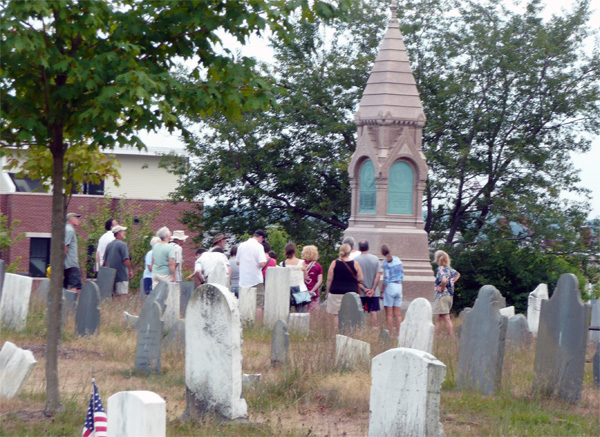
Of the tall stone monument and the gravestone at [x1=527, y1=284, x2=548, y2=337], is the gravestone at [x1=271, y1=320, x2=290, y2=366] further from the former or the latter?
the tall stone monument

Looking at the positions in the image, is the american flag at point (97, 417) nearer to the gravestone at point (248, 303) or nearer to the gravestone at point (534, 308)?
the gravestone at point (248, 303)

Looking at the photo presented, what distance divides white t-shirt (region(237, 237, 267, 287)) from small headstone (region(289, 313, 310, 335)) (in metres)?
2.01

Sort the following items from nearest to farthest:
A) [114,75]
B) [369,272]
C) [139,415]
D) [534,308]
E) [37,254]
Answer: [139,415]
[114,75]
[369,272]
[534,308]
[37,254]

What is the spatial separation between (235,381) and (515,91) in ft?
64.0

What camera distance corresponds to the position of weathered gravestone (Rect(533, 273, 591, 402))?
8648 millimetres

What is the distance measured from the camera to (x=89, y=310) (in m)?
11.8

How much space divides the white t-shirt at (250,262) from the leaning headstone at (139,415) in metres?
9.87

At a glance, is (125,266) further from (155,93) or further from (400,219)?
(155,93)

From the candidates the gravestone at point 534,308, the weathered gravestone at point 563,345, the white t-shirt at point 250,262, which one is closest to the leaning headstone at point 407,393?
the weathered gravestone at point 563,345

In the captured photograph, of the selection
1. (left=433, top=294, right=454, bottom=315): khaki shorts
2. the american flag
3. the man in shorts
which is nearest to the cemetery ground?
the american flag

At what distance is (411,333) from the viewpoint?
34.1 feet

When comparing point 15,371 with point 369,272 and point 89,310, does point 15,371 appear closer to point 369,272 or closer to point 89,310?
point 89,310

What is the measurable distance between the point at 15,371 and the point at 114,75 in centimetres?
292

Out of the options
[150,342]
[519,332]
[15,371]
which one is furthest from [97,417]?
[519,332]
